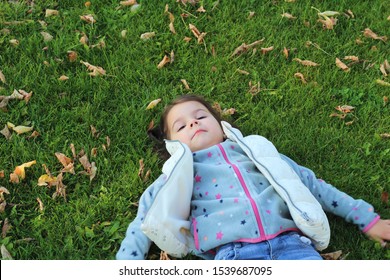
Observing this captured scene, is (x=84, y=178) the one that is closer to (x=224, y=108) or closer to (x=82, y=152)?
(x=82, y=152)

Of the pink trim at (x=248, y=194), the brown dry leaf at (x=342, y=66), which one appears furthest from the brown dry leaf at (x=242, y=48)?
the pink trim at (x=248, y=194)

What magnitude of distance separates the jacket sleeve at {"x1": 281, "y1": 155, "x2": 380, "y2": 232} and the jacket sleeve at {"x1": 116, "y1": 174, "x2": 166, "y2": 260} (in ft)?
3.29

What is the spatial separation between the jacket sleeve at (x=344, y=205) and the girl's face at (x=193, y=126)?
686 mm

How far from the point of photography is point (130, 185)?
3.84m

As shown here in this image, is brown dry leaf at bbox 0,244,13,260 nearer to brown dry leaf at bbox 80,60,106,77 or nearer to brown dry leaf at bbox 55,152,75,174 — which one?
brown dry leaf at bbox 55,152,75,174

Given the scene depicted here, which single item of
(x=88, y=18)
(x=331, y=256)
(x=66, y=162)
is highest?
(x=88, y=18)

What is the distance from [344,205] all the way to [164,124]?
1385 mm

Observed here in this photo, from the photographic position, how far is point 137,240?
3.32 m

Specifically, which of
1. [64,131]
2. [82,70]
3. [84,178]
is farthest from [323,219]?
[82,70]

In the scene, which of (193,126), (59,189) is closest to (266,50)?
(193,126)

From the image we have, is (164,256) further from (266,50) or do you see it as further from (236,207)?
(266,50)

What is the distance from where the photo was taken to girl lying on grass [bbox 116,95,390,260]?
3.20 meters
